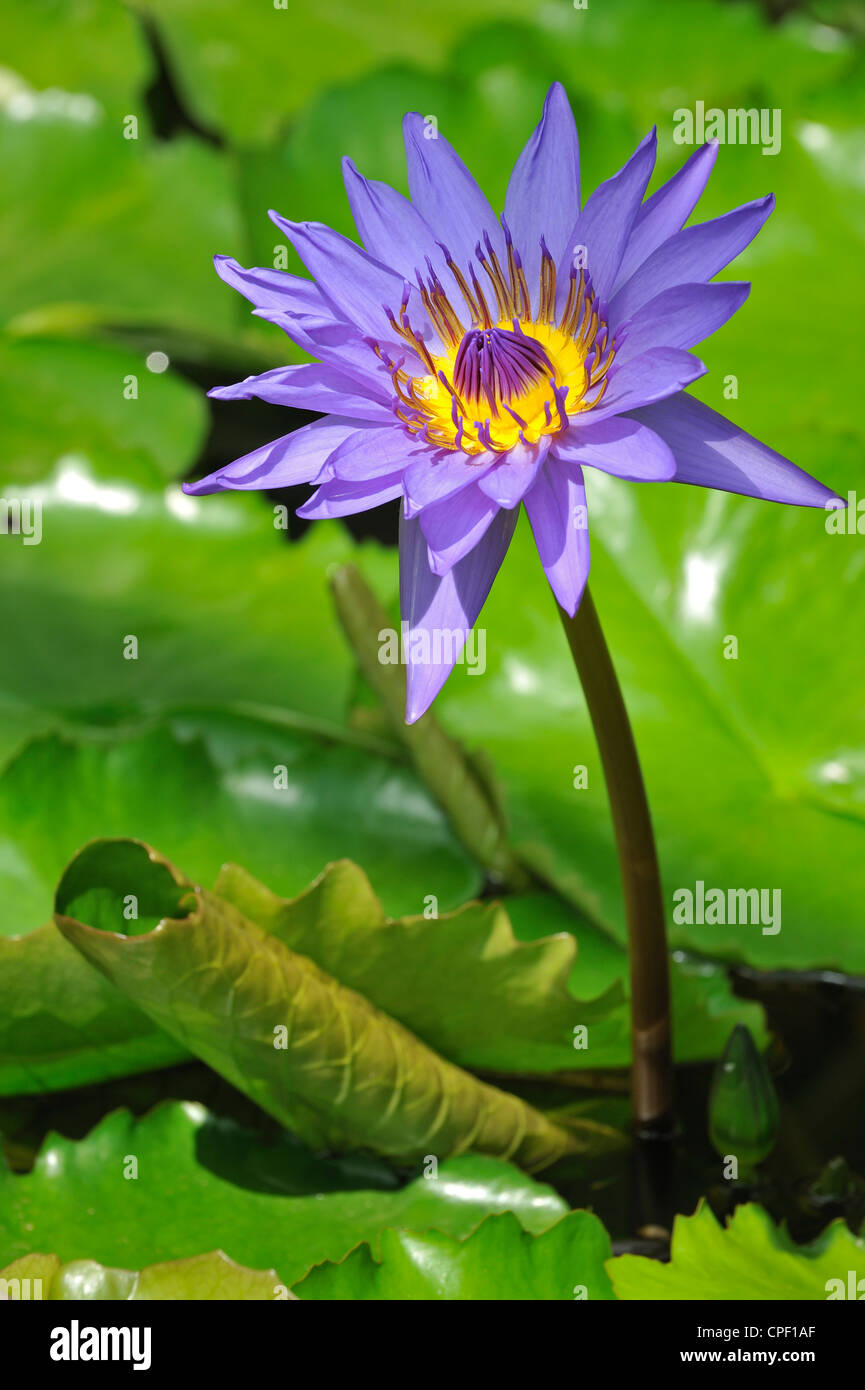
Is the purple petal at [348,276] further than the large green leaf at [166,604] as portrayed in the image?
No

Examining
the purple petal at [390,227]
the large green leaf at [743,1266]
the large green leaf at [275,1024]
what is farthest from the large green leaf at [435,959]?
the purple petal at [390,227]

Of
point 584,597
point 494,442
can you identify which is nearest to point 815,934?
point 584,597

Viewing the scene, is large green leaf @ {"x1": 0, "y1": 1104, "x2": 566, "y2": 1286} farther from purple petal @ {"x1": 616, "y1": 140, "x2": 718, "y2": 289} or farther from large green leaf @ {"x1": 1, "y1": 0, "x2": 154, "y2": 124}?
large green leaf @ {"x1": 1, "y1": 0, "x2": 154, "y2": 124}

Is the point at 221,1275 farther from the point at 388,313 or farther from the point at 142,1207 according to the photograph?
the point at 388,313

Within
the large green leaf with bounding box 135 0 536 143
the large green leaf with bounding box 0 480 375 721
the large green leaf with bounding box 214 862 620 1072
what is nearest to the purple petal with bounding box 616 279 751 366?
the large green leaf with bounding box 214 862 620 1072

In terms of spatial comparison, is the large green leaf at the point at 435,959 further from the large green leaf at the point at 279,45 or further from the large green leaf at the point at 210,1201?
the large green leaf at the point at 279,45

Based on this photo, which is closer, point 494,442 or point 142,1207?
point 494,442

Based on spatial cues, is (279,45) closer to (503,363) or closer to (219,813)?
(219,813)
